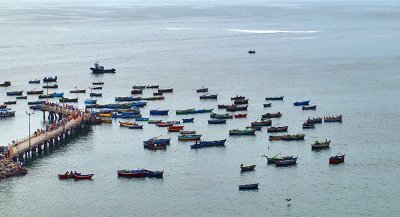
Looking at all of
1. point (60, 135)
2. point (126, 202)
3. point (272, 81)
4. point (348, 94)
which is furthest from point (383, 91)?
point (126, 202)

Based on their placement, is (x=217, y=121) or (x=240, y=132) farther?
(x=217, y=121)

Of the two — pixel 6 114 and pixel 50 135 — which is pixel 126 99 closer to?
pixel 6 114

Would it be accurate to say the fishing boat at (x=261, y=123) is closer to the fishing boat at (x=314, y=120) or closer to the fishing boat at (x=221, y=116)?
the fishing boat at (x=314, y=120)

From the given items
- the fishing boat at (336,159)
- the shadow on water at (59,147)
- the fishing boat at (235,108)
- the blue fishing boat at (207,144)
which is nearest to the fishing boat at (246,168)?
the fishing boat at (336,159)

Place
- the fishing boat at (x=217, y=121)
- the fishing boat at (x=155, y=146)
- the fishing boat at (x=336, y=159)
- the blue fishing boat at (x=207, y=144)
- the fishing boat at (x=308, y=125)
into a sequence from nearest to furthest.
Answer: the fishing boat at (x=336, y=159)
the blue fishing boat at (x=207, y=144)
the fishing boat at (x=155, y=146)
the fishing boat at (x=308, y=125)
the fishing boat at (x=217, y=121)

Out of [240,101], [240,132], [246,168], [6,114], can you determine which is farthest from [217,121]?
[6,114]

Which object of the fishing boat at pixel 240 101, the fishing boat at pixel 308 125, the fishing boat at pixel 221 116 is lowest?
the fishing boat at pixel 308 125

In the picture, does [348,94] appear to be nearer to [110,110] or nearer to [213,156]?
[110,110]

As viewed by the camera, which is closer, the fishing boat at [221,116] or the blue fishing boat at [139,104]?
the fishing boat at [221,116]
